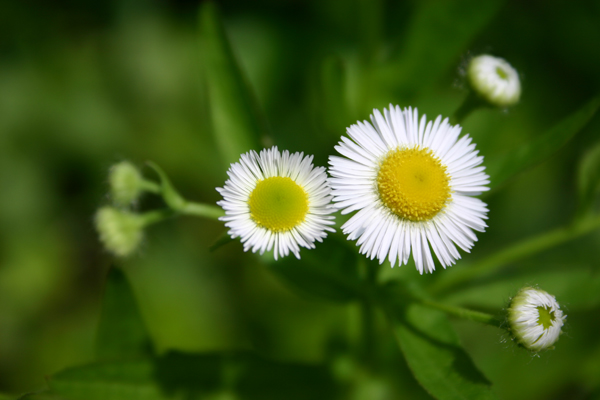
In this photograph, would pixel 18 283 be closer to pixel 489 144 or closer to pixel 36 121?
pixel 36 121

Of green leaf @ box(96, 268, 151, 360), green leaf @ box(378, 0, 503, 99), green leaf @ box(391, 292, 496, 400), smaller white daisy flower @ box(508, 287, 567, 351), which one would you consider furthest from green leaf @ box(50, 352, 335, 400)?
green leaf @ box(378, 0, 503, 99)

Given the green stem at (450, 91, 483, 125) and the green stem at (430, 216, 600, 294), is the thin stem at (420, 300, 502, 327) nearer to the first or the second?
the green stem at (430, 216, 600, 294)

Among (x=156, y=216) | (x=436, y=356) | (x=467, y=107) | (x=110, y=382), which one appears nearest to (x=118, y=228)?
(x=156, y=216)

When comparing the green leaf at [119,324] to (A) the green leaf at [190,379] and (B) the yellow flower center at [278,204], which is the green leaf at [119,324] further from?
(B) the yellow flower center at [278,204]

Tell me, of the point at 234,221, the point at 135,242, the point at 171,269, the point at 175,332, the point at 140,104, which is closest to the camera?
the point at 234,221

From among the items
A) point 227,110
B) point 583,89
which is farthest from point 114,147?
point 583,89
